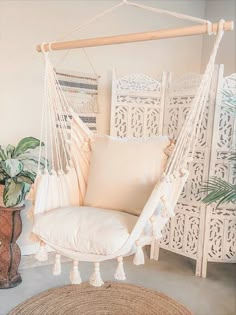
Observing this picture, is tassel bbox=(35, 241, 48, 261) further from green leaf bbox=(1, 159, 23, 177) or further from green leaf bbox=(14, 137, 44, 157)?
green leaf bbox=(14, 137, 44, 157)

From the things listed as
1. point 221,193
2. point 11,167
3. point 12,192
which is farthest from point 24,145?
point 221,193

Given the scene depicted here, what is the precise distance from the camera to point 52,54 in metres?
3.04

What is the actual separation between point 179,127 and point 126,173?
3.10 ft

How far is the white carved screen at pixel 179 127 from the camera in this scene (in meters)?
2.81

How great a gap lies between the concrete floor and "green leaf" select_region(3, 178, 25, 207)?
610 mm

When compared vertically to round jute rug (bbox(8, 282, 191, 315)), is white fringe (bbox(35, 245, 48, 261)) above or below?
above

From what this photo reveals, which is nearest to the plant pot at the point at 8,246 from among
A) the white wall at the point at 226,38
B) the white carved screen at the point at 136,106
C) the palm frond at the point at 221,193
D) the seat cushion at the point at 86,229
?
the seat cushion at the point at 86,229

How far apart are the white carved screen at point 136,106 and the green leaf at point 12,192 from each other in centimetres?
103

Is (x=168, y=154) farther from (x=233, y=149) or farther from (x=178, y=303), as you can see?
(x=178, y=303)

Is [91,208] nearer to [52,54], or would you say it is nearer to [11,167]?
[11,167]

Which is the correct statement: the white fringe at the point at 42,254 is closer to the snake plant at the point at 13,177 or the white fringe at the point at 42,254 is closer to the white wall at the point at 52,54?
the snake plant at the point at 13,177

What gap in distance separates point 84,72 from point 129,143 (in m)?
1.18

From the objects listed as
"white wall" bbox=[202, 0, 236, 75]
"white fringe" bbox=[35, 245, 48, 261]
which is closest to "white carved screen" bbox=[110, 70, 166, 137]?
"white wall" bbox=[202, 0, 236, 75]

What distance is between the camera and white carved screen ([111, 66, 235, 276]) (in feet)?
9.23
